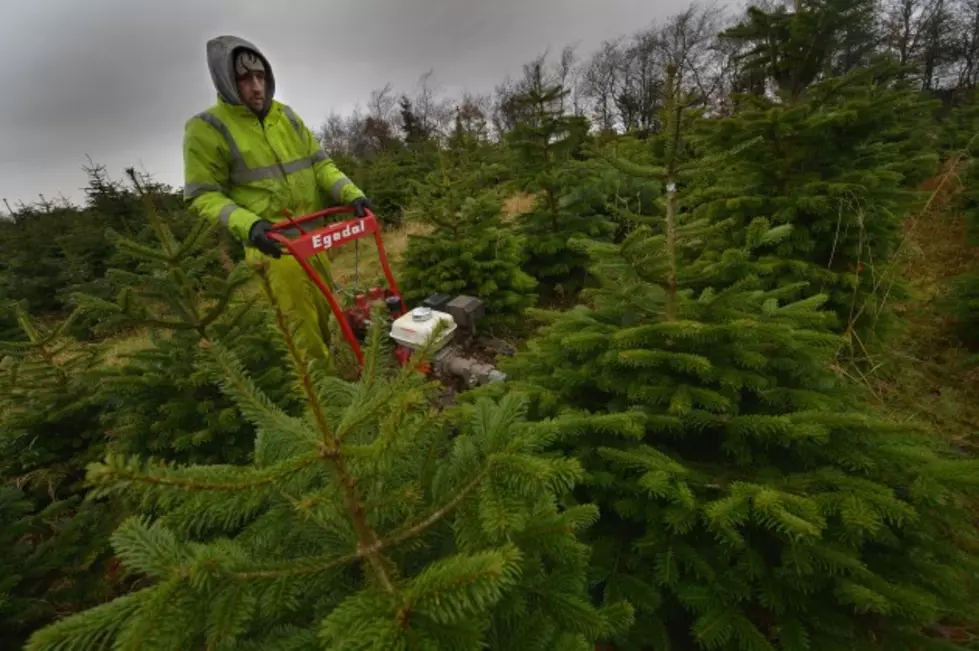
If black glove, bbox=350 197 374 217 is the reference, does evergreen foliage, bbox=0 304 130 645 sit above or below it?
below

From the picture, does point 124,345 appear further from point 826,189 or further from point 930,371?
point 930,371

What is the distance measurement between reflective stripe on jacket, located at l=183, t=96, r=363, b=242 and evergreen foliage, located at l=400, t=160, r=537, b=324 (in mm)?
1519

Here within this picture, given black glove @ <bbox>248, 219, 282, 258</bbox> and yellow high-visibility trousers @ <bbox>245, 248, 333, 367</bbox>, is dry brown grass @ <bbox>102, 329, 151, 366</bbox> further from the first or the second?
black glove @ <bbox>248, 219, 282, 258</bbox>

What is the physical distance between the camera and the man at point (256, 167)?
3535mm

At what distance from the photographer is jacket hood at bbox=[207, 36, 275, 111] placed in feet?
11.6

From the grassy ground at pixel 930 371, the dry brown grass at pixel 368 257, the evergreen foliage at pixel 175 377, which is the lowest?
the grassy ground at pixel 930 371

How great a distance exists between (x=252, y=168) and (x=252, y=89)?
62cm

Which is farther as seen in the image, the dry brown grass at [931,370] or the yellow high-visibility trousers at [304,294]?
the yellow high-visibility trousers at [304,294]

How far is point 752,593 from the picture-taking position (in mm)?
1932

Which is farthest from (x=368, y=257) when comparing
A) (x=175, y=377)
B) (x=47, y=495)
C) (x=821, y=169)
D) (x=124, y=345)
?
(x=821, y=169)

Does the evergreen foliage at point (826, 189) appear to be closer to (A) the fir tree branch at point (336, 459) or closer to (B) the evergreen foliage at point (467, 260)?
(B) the evergreen foliage at point (467, 260)

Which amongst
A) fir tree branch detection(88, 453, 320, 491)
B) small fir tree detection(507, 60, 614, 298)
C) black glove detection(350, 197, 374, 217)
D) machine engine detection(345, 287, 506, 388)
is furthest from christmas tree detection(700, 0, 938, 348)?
fir tree branch detection(88, 453, 320, 491)

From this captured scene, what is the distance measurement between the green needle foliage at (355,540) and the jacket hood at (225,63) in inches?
134

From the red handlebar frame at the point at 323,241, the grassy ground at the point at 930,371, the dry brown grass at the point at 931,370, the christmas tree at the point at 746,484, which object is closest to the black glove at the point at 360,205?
the red handlebar frame at the point at 323,241
